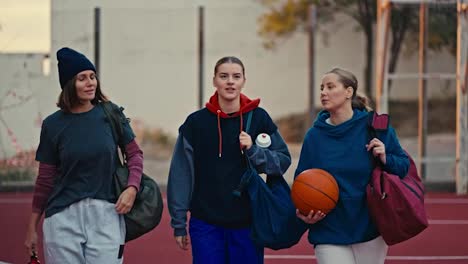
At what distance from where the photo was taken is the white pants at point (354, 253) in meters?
6.02

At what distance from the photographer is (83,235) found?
584 centimetres

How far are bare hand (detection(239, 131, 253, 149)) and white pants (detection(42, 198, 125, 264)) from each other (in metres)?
0.85

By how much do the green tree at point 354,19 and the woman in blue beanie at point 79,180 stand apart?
13.0 meters

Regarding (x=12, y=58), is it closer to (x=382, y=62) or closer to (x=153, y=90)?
(x=153, y=90)

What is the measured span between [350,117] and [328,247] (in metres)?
0.79

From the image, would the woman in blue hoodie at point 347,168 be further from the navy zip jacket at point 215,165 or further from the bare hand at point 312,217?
the navy zip jacket at point 215,165

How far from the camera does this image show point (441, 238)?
11.9 meters

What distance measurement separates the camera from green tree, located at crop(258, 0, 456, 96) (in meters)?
19.0

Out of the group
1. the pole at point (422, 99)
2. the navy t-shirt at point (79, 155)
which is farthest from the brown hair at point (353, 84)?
the pole at point (422, 99)

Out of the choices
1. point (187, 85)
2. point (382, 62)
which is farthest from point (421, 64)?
point (187, 85)

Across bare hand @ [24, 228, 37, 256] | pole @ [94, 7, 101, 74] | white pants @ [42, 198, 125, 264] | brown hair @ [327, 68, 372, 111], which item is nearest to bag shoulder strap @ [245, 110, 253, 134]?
brown hair @ [327, 68, 372, 111]

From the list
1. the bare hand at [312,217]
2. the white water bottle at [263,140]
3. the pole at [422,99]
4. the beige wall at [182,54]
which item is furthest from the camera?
the beige wall at [182,54]

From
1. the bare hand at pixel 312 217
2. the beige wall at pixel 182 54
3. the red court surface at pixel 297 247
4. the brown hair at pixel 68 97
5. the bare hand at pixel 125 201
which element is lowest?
the red court surface at pixel 297 247

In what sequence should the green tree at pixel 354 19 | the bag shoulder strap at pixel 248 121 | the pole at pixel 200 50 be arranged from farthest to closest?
1. the green tree at pixel 354 19
2. the pole at pixel 200 50
3. the bag shoulder strap at pixel 248 121
